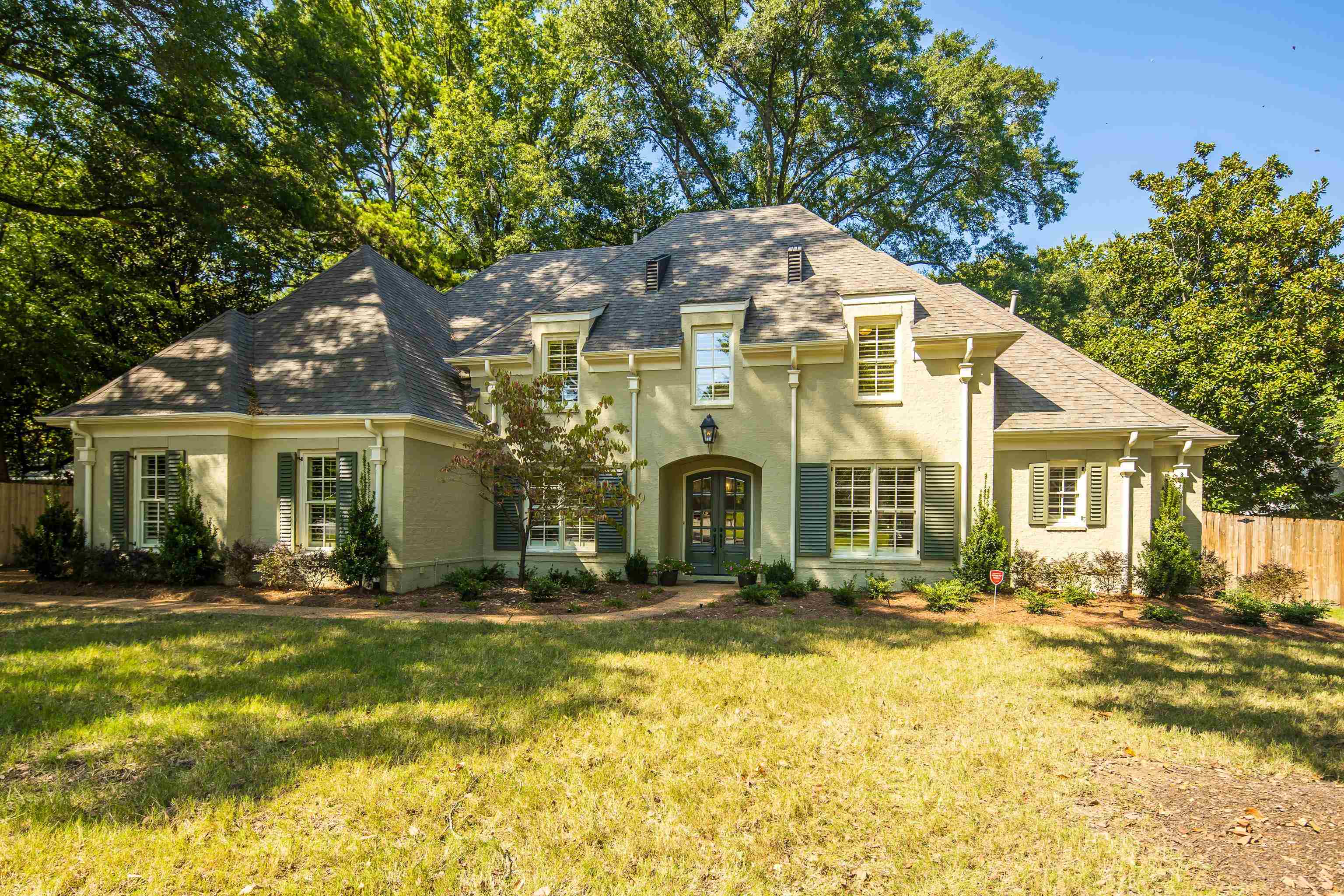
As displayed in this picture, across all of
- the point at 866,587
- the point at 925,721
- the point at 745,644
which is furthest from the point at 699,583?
the point at 925,721

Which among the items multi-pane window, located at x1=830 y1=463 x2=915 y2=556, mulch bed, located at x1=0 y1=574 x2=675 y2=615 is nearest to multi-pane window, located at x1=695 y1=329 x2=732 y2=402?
multi-pane window, located at x1=830 y1=463 x2=915 y2=556

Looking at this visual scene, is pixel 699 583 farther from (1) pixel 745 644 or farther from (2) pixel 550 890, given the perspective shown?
(2) pixel 550 890

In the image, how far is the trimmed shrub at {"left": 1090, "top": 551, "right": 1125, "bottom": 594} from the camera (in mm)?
13680

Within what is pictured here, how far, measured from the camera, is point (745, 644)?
28.5ft

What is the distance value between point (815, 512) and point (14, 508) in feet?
A: 63.6

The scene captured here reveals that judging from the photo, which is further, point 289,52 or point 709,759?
point 289,52

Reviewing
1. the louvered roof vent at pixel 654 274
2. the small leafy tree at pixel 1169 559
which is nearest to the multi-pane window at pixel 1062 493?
the small leafy tree at pixel 1169 559

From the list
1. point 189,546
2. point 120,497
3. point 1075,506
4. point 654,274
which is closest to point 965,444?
point 1075,506

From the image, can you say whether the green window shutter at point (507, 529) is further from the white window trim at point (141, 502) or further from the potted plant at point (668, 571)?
the white window trim at point (141, 502)

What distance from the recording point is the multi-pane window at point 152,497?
44.8 feet

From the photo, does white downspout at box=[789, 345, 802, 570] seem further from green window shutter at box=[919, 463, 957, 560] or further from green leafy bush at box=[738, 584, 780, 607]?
green window shutter at box=[919, 463, 957, 560]

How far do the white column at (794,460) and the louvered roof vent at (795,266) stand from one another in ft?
7.16

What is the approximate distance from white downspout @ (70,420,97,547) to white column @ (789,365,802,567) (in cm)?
1387

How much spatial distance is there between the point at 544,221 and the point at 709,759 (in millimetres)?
→ 22421
